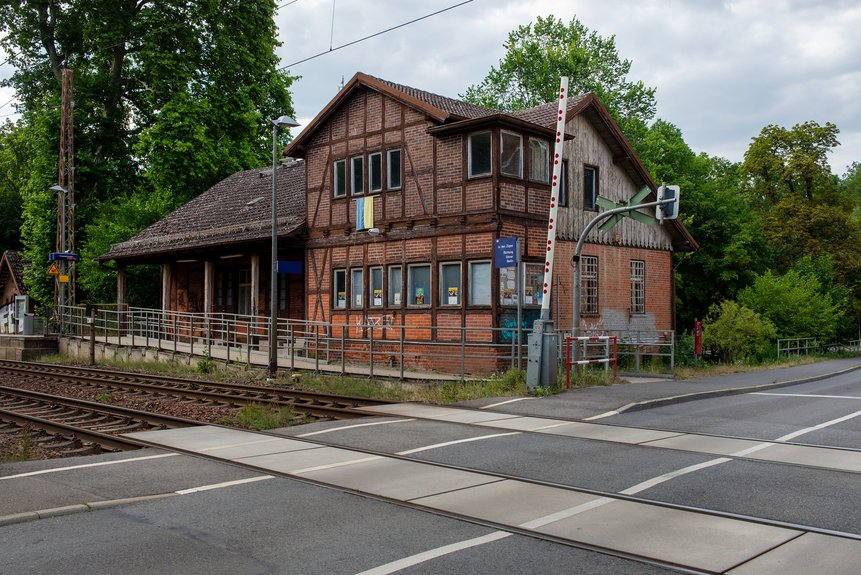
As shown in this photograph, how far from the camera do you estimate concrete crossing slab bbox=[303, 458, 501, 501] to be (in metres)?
7.59

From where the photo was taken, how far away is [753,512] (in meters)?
6.75

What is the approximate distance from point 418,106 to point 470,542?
17442 mm

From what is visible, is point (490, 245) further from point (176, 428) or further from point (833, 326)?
point (833, 326)

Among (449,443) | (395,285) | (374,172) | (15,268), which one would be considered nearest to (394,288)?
(395,285)

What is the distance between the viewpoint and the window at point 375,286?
23.2 metres

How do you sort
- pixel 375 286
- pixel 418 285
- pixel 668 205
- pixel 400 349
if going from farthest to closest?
pixel 375 286 < pixel 418 285 < pixel 400 349 < pixel 668 205

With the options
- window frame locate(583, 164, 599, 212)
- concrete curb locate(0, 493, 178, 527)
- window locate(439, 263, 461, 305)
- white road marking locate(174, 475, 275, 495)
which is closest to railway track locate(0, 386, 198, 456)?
white road marking locate(174, 475, 275, 495)

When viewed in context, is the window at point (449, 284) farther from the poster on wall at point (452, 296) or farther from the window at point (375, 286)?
the window at point (375, 286)

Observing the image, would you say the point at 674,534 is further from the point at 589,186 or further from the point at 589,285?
the point at 589,186

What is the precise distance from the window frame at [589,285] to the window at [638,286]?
2255mm

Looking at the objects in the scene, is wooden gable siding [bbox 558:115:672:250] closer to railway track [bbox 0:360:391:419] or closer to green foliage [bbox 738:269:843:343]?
railway track [bbox 0:360:391:419]

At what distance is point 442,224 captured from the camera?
2147cm

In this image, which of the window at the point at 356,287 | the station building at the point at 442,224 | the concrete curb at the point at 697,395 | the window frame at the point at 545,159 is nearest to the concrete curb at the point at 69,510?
the concrete curb at the point at 697,395

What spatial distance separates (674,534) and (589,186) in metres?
18.8
